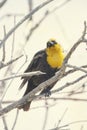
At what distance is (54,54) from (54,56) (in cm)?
2

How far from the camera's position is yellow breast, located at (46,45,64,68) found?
10.1 ft

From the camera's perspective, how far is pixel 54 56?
3.15 m

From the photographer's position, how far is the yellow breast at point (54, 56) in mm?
3080

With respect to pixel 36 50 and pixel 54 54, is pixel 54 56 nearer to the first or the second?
pixel 54 54

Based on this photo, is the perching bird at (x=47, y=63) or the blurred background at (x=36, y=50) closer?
the blurred background at (x=36, y=50)

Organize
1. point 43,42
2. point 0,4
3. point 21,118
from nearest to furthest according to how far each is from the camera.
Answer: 1. point 0,4
2. point 21,118
3. point 43,42

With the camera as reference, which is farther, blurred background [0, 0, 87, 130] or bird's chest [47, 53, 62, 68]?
bird's chest [47, 53, 62, 68]

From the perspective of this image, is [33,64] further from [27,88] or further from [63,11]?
[63,11]

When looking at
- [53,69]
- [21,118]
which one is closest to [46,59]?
[53,69]

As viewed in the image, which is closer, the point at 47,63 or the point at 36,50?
the point at 47,63

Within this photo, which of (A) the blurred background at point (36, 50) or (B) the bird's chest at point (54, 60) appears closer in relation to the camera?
(A) the blurred background at point (36, 50)

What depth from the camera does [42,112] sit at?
394cm

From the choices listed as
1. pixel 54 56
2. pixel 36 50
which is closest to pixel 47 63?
pixel 54 56

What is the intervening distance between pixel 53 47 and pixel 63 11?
1.56 m
